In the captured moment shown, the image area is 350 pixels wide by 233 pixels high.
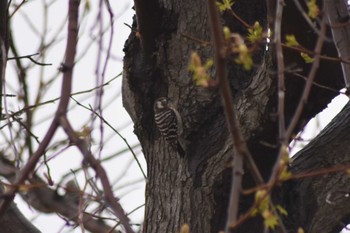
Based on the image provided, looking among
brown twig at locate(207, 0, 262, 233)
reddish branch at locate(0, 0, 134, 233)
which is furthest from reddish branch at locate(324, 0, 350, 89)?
reddish branch at locate(0, 0, 134, 233)

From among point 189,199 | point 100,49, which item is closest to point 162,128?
point 189,199

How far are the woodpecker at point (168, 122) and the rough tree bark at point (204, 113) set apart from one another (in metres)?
0.04

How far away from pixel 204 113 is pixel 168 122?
30cm

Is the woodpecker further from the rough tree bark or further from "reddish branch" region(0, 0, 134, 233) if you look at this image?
"reddish branch" region(0, 0, 134, 233)

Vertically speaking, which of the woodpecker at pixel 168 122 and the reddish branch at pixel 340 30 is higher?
the woodpecker at pixel 168 122

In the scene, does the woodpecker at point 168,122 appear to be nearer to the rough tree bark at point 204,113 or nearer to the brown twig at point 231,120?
the rough tree bark at point 204,113

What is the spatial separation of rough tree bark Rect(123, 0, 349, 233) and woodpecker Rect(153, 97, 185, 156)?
0.04 m

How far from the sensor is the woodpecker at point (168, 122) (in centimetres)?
365

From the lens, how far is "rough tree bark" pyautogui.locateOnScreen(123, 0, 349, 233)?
3.37m

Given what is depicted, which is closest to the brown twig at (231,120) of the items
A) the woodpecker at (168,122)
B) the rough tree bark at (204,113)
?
the rough tree bark at (204,113)

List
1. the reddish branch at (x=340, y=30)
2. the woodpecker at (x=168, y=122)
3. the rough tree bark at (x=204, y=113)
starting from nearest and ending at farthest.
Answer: the reddish branch at (x=340, y=30) < the rough tree bark at (x=204, y=113) < the woodpecker at (x=168, y=122)

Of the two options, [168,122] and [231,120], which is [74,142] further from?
[168,122]

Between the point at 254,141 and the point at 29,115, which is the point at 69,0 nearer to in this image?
the point at 254,141

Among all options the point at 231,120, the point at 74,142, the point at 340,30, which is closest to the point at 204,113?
the point at 340,30
